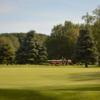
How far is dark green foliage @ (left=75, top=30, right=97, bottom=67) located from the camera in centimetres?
7125

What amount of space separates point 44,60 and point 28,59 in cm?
380

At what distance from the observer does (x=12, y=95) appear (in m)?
6.54

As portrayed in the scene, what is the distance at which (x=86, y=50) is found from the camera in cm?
7112

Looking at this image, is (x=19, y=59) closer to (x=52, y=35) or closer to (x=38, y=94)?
(x=52, y=35)

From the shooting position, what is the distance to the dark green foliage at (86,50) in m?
71.2

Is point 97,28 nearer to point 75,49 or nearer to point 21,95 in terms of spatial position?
point 75,49

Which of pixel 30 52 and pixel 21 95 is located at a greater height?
pixel 30 52

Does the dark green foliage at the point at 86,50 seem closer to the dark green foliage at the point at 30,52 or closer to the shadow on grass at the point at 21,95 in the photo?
the dark green foliage at the point at 30,52

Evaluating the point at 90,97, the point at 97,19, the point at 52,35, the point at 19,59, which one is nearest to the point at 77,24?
the point at 52,35

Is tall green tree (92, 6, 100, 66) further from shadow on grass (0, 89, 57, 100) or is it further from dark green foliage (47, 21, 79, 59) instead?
shadow on grass (0, 89, 57, 100)

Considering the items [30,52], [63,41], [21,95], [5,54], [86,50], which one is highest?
[63,41]

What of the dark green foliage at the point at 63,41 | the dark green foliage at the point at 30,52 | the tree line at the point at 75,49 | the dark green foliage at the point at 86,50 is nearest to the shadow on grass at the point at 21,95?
the tree line at the point at 75,49

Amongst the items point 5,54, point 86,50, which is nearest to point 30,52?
point 5,54

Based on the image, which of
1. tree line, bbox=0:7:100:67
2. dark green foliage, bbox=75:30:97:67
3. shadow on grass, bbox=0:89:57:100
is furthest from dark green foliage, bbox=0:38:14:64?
shadow on grass, bbox=0:89:57:100
